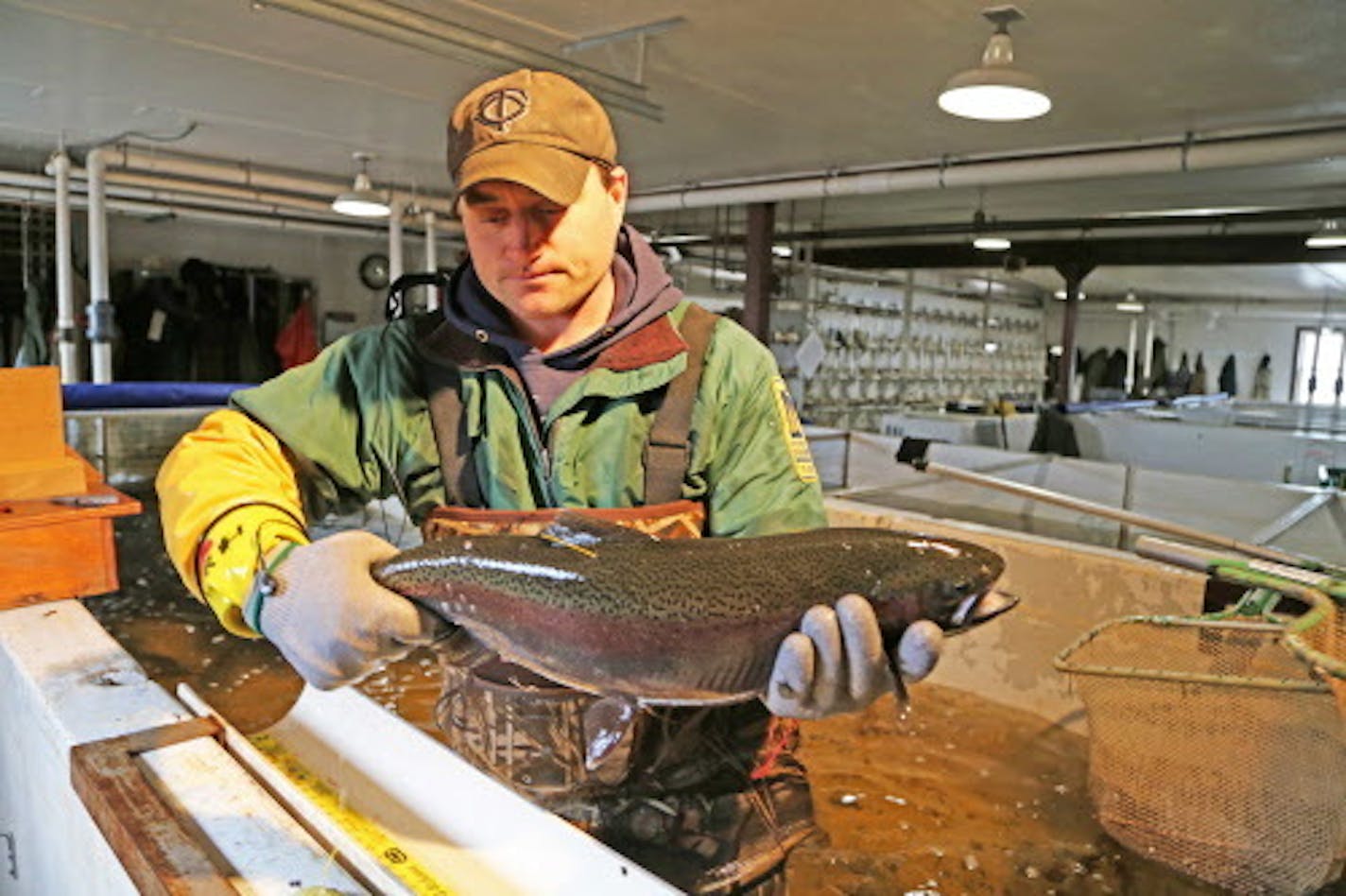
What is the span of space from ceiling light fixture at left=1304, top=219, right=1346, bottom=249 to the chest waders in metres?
9.84

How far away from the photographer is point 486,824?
1.20 meters

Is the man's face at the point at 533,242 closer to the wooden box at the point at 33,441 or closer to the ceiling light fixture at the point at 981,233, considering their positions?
the wooden box at the point at 33,441

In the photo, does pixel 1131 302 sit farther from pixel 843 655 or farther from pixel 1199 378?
pixel 843 655

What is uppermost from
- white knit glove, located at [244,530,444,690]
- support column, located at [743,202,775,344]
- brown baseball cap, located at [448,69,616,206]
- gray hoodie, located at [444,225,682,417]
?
support column, located at [743,202,775,344]

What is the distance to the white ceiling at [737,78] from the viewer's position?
407 centimetres

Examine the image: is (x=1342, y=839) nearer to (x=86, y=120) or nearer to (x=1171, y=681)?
(x=1171, y=681)

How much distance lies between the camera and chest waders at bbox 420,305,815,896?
145 cm

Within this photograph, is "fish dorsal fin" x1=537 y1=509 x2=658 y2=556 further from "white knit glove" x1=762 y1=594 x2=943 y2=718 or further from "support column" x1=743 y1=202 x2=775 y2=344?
"support column" x1=743 y1=202 x2=775 y2=344

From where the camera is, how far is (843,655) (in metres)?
1.13

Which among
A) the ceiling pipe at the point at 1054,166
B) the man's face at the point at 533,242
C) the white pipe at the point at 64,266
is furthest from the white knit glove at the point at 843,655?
the white pipe at the point at 64,266

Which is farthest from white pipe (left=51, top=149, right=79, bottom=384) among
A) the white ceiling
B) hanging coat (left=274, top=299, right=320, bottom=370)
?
hanging coat (left=274, top=299, right=320, bottom=370)

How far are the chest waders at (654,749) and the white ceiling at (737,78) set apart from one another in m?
3.10

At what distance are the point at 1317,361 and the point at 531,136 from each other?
82.6 ft

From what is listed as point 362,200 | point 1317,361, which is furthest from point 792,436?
point 1317,361
